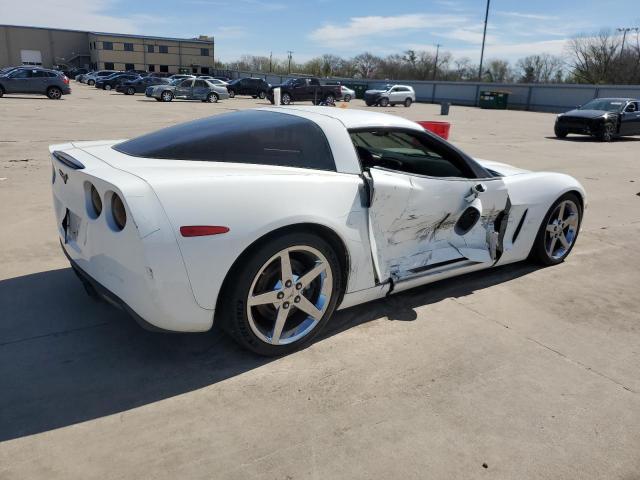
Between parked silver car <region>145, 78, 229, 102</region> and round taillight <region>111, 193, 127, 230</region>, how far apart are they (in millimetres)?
29888

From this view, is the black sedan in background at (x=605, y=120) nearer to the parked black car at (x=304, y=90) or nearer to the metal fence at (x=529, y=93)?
the parked black car at (x=304, y=90)

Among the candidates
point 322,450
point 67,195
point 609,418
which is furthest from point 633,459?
point 67,195

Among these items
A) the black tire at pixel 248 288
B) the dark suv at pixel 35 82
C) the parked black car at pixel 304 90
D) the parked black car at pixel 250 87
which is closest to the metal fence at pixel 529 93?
the parked black car at pixel 250 87

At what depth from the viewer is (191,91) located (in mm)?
31062

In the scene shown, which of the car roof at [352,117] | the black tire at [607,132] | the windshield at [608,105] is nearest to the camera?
the car roof at [352,117]

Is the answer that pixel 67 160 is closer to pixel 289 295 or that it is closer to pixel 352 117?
pixel 289 295

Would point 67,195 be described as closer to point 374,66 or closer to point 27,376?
point 27,376

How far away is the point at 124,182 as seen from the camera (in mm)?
2559

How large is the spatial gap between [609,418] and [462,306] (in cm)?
140

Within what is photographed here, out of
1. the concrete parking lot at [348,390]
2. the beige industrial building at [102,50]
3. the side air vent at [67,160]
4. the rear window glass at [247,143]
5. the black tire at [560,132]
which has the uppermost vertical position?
the beige industrial building at [102,50]

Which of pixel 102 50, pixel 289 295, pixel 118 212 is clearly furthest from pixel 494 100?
pixel 102 50

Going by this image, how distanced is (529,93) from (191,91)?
28734 millimetres

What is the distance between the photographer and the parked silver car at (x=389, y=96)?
36.0 m

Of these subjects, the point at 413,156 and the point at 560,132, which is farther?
the point at 560,132
